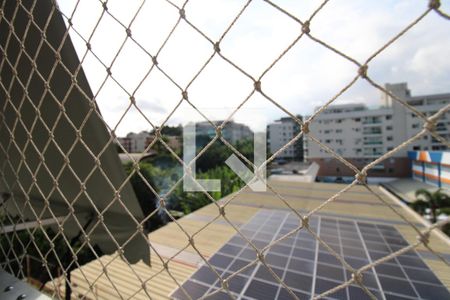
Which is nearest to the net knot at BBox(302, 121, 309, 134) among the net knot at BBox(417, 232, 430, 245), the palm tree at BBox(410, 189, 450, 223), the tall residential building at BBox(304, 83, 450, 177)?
the net knot at BBox(417, 232, 430, 245)

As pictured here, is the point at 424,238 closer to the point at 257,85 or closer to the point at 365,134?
the point at 257,85

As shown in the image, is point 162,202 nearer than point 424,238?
No

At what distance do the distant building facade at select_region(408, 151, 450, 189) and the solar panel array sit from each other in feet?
41.9

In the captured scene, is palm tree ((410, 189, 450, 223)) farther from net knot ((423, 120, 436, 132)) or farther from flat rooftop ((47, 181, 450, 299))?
net knot ((423, 120, 436, 132))

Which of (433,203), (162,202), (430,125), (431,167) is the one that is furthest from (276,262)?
(431,167)

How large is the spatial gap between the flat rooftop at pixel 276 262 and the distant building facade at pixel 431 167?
11.0m

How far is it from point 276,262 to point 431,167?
17452mm

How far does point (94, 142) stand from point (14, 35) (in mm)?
456

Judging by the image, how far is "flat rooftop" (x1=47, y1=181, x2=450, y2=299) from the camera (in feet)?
6.72

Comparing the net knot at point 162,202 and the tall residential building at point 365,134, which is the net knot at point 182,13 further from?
the tall residential building at point 365,134

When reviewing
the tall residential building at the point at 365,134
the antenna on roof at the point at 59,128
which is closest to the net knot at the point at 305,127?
the antenna on roof at the point at 59,128

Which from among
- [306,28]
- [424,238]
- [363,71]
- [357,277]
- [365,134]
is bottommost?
[357,277]

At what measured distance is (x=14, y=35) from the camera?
0.90 meters

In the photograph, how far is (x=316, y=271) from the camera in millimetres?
2340
